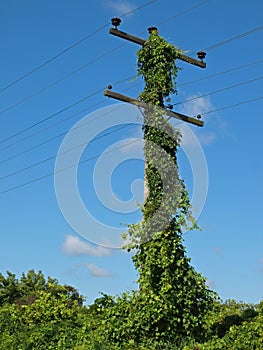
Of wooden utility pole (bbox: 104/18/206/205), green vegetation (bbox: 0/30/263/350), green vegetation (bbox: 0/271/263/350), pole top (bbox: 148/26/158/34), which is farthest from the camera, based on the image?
pole top (bbox: 148/26/158/34)

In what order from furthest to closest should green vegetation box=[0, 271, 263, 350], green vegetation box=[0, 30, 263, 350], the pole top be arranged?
1. the pole top
2. green vegetation box=[0, 30, 263, 350]
3. green vegetation box=[0, 271, 263, 350]

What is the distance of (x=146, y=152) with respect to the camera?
13.5 meters

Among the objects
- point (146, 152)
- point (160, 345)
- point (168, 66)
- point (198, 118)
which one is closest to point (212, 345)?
point (160, 345)

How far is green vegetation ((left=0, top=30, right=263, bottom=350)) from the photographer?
40.0ft

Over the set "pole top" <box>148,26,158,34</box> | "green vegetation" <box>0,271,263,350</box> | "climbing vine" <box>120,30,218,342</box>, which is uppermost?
"pole top" <box>148,26,158,34</box>

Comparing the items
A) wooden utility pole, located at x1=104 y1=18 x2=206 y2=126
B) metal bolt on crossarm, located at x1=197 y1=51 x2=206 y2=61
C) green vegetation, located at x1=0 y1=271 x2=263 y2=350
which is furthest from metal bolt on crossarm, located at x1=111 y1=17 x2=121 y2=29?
green vegetation, located at x1=0 y1=271 x2=263 y2=350

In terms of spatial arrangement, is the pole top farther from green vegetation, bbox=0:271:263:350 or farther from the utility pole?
green vegetation, bbox=0:271:263:350

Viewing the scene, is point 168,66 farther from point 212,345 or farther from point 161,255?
point 212,345

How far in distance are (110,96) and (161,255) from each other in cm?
393

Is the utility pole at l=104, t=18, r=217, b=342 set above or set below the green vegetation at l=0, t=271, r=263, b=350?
above

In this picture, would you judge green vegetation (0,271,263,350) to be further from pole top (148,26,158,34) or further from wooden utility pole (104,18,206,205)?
pole top (148,26,158,34)

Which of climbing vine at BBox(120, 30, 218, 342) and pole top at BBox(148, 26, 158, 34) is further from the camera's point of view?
pole top at BBox(148, 26, 158, 34)

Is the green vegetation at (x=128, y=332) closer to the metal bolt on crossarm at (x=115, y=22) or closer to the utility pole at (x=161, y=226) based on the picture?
the utility pole at (x=161, y=226)

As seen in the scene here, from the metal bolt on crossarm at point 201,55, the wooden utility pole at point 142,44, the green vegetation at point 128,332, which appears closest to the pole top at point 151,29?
the wooden utility pole at point 142,44
